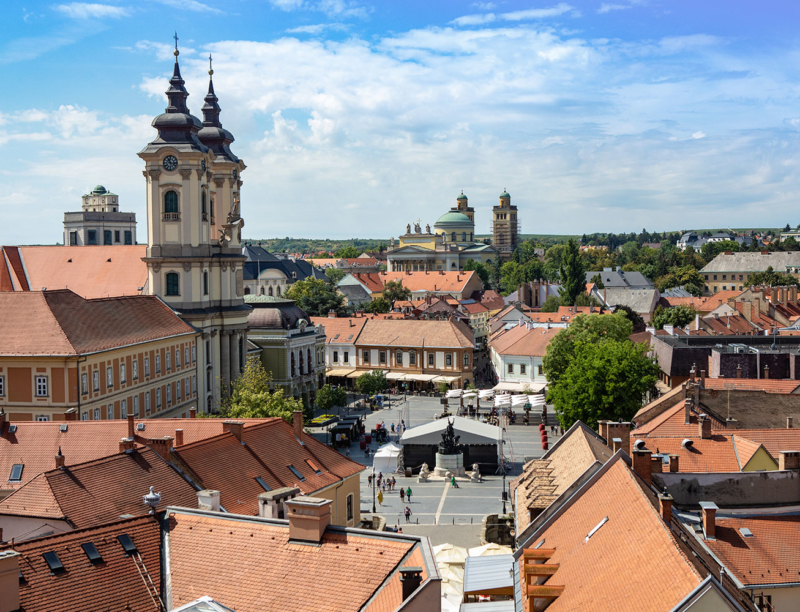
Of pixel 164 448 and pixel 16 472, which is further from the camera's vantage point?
pixel 16 472

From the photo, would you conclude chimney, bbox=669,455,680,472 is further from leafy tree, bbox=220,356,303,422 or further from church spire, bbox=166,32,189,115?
church spire, bbox=166,32,189,115

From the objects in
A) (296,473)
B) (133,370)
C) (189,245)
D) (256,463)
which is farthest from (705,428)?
(189,245)

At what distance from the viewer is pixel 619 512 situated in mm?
20250

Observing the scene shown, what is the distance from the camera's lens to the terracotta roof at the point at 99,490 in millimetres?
22797

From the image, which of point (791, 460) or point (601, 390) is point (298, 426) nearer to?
point (791, 460)

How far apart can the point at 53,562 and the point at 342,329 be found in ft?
230

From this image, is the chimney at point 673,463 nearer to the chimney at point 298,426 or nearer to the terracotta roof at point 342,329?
the chimney at point 298,426

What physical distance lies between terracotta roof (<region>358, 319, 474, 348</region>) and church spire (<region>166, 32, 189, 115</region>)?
3051cm

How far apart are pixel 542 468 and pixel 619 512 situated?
487 inches

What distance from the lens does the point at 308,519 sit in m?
18.1

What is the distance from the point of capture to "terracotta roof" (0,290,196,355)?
44281 millimetres

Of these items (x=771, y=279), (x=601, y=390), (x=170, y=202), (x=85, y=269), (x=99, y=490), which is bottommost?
(x=601, y=390)

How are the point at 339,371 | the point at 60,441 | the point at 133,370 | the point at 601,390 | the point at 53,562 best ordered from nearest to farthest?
the point at 53,562 < the point at 60,441 < the point at 601,390 < the point at 133,370 < the point at 339,371

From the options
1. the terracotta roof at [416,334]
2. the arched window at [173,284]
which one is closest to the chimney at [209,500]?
the arched window at [173,284]
